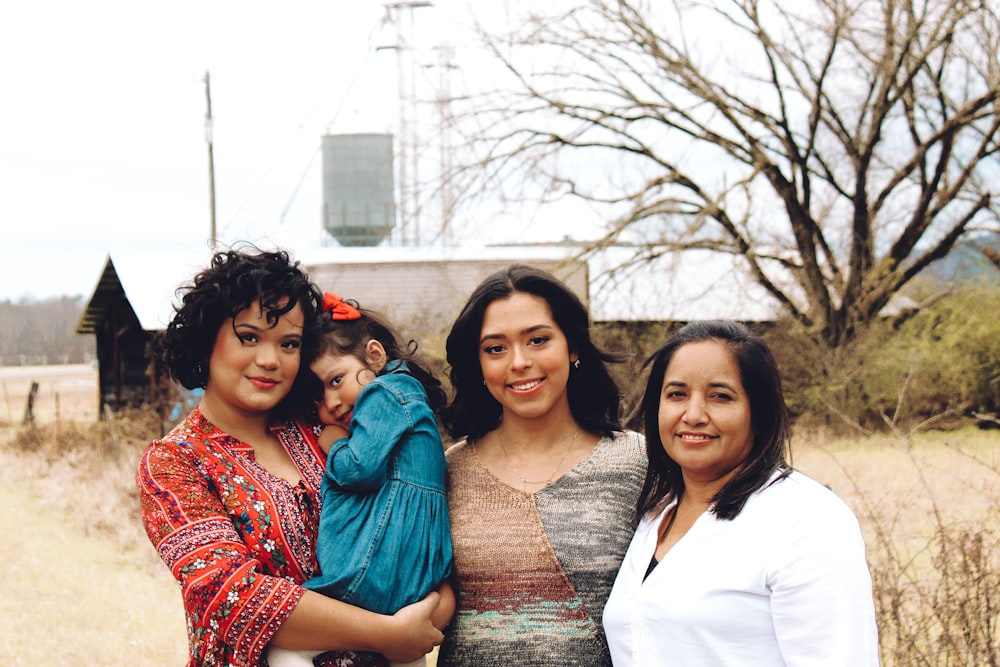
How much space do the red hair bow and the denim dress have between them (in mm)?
231

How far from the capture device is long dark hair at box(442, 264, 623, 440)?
2.62 meters

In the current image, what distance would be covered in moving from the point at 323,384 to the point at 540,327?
0.65 metres

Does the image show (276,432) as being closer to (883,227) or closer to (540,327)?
(540,327)

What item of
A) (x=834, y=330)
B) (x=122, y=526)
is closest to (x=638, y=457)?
(x=122, y=526)

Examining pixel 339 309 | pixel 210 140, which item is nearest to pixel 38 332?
pixel 210 140

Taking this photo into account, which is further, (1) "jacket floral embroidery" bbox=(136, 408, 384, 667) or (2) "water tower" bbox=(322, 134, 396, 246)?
(2) "water tower" bbox=(322, 134, 396, 246)

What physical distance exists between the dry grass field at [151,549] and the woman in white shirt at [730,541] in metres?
1.94

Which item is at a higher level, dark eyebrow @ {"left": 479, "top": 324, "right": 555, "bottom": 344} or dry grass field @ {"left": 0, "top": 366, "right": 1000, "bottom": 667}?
dark eyebrow @ {"left": 479, "top": 324, "right": 555, "bottom": 344}

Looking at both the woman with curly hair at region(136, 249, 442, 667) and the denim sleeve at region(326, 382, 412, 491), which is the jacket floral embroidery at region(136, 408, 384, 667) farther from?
the denim sleeve at region(326, 382, 412, 491)

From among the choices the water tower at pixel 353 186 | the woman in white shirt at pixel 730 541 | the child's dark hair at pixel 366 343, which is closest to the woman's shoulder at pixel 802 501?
the woman in white shirt at pixel 730 541

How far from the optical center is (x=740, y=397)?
81.7 inches

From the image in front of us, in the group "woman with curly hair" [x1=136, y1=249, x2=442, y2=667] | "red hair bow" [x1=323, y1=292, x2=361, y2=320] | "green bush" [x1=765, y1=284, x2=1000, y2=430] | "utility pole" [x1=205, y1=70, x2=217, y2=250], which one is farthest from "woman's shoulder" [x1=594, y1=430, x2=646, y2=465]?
"utility pole" [x1=205, y1=70, x2=217, y2=250]

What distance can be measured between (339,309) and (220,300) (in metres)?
0.44

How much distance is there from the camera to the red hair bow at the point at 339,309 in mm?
2682
